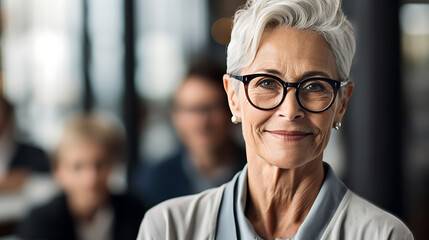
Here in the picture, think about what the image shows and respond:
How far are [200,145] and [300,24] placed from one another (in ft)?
2.40

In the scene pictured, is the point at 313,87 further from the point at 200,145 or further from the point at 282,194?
the point at 200,145

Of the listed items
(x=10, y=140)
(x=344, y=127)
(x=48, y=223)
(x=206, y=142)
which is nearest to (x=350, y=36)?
(x=206, y=142)

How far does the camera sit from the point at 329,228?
486 millimetres

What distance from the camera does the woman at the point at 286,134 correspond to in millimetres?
447

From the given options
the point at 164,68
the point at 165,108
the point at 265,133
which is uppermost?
the point at 265,133

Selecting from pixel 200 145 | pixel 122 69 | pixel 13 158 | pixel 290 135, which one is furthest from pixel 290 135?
pixel 122 69

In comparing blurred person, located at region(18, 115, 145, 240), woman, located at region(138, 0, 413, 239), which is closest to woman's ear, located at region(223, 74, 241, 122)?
woman, located at region(138, 0, 413, 239)

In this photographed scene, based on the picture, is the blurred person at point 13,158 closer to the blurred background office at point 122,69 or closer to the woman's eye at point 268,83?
the blurred background office at point 122,69

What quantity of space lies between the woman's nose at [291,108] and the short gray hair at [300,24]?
0.04m

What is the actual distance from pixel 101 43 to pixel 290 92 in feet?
11.0

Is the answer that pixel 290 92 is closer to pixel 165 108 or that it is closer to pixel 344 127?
pixel 344 127

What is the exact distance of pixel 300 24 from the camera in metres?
0.45

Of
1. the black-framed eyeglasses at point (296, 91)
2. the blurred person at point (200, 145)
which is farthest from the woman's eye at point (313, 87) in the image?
the blurred person at point (200, 145)

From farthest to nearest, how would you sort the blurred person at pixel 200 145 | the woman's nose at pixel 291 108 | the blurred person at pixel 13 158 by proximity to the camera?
the blurred person at pixel 13 158, the blurred person at pixel 200 145, the woman's nose at pixel 291 108
